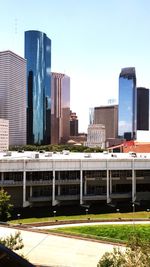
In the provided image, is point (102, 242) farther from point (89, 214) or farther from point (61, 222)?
point (89, 214)

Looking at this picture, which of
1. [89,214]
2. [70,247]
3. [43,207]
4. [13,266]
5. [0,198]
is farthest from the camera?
[43,207]

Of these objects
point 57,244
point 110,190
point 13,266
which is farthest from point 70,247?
point 110,190

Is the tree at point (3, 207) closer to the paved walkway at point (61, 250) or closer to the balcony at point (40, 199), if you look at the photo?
the balcony at point (40, 199)

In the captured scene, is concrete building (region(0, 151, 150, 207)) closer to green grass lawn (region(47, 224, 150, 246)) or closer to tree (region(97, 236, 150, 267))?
green grass lawn (region(47, 224, 150, 246))

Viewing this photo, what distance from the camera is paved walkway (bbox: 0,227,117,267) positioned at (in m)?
40.4

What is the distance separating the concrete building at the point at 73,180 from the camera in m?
80.4

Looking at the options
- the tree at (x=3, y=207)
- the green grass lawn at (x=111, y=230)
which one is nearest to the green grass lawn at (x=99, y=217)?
the tree at (x=3, y=207)

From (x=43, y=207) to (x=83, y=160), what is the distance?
13.1m

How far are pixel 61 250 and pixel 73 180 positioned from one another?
1595 inches

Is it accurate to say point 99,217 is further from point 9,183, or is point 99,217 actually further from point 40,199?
point 9,183

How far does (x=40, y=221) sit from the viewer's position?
69.8m

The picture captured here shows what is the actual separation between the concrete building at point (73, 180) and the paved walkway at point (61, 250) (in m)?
29.5

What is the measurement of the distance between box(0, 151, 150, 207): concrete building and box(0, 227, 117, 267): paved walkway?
96.6 feet

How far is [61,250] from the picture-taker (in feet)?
145
